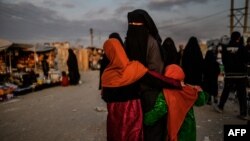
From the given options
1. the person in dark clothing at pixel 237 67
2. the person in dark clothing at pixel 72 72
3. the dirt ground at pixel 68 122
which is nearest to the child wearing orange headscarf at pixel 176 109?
the dirt ground at pixel 68 122

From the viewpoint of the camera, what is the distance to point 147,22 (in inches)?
96.5

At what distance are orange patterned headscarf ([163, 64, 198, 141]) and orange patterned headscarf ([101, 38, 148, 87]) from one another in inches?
12.8

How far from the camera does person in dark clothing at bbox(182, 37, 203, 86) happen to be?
6.47 meters

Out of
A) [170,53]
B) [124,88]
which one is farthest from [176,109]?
[170,53]

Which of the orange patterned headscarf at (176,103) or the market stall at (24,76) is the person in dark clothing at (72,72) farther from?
the orange patterned headscarf at (176,103)

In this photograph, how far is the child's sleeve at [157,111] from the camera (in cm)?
229

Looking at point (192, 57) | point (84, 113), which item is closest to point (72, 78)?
point (84, 113)

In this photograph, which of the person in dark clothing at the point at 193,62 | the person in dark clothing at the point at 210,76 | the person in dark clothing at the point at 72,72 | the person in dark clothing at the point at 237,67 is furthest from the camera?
the person in dark clothing at the point at 72,72

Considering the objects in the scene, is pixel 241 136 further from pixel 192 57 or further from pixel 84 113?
pixel 84 113

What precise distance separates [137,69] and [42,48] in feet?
57.2

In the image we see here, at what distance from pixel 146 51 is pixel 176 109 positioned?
63 centimetres

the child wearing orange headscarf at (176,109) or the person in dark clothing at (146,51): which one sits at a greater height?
Result: the person in dark clothing at (146,51)

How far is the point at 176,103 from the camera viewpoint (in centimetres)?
231

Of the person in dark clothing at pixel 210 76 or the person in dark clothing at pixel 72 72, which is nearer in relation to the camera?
the person in dark clothing at pixel 210 76
